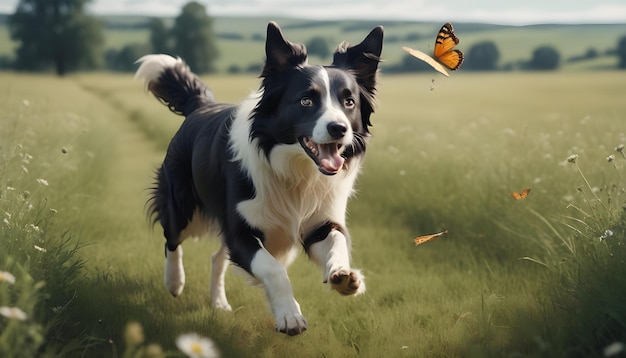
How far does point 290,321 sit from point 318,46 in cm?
2618

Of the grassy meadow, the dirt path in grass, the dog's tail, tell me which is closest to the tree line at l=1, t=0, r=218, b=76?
the dirt path in grass

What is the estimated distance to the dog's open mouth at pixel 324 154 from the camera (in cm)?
470

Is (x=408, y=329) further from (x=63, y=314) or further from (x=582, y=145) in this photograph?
(x=582, y=145)

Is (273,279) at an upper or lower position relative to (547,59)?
upper

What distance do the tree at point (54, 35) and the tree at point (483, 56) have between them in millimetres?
36571

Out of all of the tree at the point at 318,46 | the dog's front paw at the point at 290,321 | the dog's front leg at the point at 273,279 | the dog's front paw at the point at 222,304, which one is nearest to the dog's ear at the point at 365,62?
the dog's front leg at the point at 273,279

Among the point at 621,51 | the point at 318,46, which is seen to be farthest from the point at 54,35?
the point at 621,51

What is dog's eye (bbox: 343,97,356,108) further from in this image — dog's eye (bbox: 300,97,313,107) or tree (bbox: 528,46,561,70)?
tree (bbox: 528,46,561,70)

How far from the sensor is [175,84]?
6898 mm

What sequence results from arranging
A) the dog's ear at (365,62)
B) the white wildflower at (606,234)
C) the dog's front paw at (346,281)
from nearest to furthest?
the white wildflower at (606,234)
the dog's front paw at (346,281)
the dog's ear at (365,62)

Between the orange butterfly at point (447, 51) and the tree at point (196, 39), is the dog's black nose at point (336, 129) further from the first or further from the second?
the tree at point (196, 39)

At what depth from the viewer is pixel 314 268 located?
280 inches

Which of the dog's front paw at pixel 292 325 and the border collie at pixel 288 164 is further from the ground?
the border collie at pixel 288 164

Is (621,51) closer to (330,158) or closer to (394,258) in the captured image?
(394,258)
